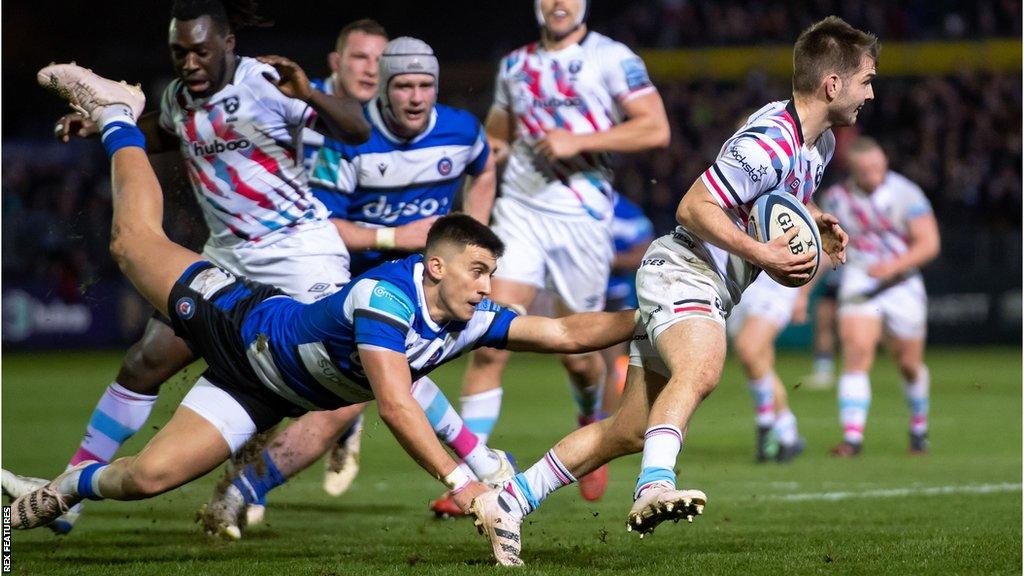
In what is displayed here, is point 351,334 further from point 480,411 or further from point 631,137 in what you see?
point 631,137

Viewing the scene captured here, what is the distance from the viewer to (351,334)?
18.1ft

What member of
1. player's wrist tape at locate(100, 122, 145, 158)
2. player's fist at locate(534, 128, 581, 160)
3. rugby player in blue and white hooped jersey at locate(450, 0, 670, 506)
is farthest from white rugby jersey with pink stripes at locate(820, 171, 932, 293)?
player's wrist tape at locate(100, 122, 145, 158)

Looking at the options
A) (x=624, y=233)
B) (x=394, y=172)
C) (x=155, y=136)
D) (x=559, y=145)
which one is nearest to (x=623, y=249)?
(x=624, y=233)

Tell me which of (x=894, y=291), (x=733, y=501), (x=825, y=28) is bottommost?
(x=733, y=501)

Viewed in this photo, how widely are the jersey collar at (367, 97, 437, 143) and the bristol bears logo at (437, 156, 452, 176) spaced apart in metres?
0.17

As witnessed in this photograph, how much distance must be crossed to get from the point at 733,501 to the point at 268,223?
2.98 metres

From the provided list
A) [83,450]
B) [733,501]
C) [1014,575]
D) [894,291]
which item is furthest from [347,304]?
[894,291]

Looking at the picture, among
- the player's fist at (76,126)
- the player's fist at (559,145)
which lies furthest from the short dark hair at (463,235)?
the player's fist at (559,145)

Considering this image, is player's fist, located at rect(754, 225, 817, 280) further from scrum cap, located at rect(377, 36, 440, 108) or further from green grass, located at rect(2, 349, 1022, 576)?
scrum cap, located at rect(377, 36, 440, 108)

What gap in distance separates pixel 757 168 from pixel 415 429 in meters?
1.66

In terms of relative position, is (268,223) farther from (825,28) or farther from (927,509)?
(927,509)

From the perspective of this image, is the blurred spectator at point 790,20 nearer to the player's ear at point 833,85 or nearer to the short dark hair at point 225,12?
the short dark hair at point 225,12

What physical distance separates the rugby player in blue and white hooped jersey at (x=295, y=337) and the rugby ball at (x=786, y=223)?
0.72 metres

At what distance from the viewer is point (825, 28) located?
5570 millimetres
